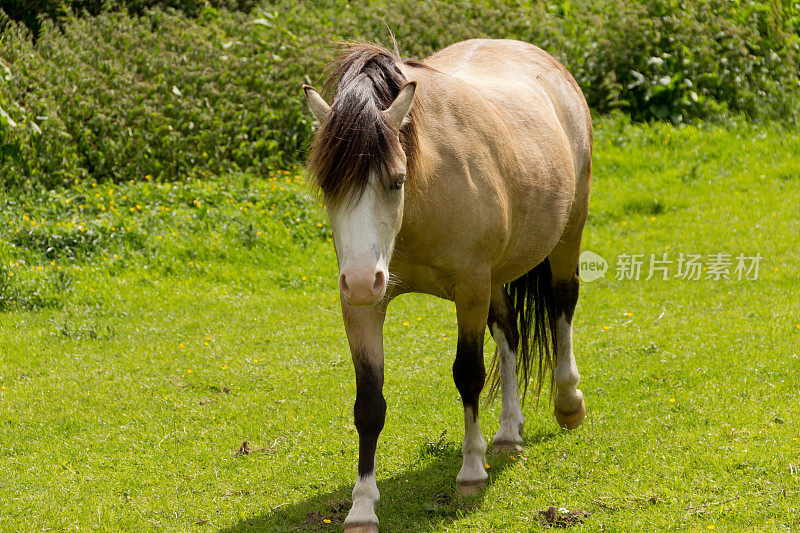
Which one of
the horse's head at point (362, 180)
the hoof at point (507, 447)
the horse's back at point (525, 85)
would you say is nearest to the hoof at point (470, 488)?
the hoof at point (507, 447)

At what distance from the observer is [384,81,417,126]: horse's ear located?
3.41 m

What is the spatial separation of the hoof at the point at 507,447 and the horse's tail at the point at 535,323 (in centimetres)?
43

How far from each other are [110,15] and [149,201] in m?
3.57

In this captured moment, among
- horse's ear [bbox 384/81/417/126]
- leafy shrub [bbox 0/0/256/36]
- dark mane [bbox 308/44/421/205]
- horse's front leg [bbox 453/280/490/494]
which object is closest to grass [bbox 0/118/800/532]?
horse's front leg [bbox 453/280/490/494]

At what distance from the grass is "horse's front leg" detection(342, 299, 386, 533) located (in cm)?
27

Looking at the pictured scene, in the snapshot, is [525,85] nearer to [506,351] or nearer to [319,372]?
[506,351]

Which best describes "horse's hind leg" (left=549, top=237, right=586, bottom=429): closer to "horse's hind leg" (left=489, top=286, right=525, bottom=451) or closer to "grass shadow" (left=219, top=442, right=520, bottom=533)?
"horse's hind leg" (left=489, top=286, right=525, bottom=451)

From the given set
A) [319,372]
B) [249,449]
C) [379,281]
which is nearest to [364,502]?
[379,281]

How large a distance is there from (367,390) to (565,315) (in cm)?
179

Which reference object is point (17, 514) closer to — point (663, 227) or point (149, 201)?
point (149, 201)

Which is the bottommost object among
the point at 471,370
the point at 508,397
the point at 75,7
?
the point at 508,397

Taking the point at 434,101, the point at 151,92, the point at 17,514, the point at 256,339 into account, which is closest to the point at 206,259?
the point at 256,339

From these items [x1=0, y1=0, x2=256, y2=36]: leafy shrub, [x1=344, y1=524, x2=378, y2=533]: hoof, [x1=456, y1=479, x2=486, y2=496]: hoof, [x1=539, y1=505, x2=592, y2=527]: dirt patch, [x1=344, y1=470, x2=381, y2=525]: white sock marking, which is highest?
[x1=0, y1=0, x2=256, y2=36]: leafy shrub

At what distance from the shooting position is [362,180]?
329cm
